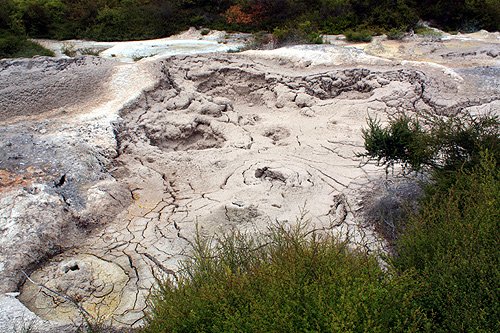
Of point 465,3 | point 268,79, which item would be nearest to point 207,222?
point 268,79

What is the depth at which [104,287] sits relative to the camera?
8.65ft

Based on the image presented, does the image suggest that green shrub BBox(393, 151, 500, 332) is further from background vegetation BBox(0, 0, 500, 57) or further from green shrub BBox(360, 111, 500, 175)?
background vegetation BBox(0, 0, 500, 57)

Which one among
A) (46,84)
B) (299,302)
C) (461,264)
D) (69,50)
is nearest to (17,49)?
(69,50)

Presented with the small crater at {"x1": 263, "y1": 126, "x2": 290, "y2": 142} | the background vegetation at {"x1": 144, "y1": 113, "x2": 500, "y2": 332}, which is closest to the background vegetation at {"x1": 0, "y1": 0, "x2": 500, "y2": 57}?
the small crater at {"x1": 263, "y1": 126, "x2": 290, "y2": 142}

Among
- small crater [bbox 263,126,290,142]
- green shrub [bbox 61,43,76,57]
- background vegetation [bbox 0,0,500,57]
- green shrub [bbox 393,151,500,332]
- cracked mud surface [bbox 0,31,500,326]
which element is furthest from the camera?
background vegetation [bbox 0,0,500,57]

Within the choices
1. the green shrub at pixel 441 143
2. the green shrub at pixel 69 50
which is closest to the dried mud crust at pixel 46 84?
the green shrub at pixel 441 143

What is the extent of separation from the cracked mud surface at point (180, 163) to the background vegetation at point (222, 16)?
30.9 feet

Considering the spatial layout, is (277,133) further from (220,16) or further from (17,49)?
(220,16)

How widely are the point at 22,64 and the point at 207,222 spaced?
210 inches

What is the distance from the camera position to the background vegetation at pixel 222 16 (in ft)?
49.8

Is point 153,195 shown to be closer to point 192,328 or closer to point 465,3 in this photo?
point 192,328

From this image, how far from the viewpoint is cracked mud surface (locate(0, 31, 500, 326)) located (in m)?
2.84

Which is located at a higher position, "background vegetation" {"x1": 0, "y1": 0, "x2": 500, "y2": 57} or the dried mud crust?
"background vegetation" {"x1": 0, "y1": 0, "x2": 500, "y2": 57}

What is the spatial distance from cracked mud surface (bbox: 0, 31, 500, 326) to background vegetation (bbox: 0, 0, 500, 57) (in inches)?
371
